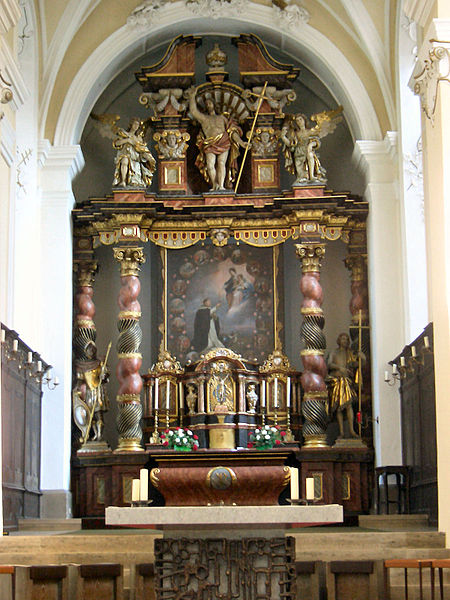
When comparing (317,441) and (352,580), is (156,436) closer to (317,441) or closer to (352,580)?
(317,441)

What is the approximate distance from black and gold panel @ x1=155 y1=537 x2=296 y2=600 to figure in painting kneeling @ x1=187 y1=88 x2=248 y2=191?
442 inches

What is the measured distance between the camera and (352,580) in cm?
1152

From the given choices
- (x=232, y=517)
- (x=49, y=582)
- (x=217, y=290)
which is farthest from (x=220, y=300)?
(x=232, y=517)

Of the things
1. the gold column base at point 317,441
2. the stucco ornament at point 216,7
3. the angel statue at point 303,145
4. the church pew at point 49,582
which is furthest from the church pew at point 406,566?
the stucco ornament at point 216,7

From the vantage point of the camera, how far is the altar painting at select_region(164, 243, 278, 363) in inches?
781

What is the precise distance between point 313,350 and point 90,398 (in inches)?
153

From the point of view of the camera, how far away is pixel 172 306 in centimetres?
2002

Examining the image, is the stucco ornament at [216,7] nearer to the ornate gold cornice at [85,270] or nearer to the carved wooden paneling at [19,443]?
the ornate gold cornice at [85,270]

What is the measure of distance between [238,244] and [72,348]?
3508 millimetres

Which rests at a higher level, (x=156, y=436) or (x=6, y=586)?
(x=156, y=436)

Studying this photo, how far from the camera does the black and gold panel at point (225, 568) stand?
30.1 ft

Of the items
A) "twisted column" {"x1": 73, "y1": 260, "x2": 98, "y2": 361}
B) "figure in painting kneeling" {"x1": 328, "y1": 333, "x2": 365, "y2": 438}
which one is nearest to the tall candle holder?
"twisted column" {"x1": 73, "y1": 260, "x2": 98, "y2": 361}

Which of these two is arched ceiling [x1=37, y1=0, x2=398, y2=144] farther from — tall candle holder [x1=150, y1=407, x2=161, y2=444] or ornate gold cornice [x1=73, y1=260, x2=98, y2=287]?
tall candle holder [x1=150, y1=407, x2=161, y2=444]

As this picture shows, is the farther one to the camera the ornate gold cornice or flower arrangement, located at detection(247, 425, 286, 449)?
the ornate gold cornice
